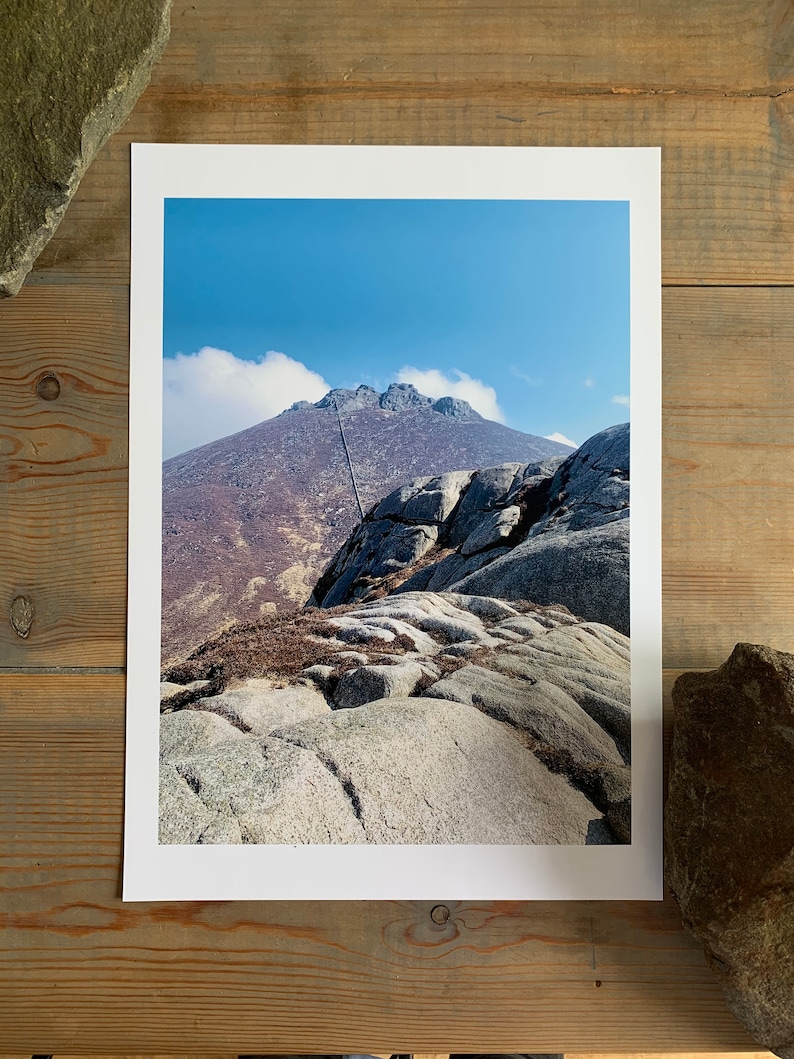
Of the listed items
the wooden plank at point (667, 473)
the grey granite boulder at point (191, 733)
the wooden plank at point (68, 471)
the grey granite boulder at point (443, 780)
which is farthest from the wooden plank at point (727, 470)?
the wooden plank at point (68, 471)

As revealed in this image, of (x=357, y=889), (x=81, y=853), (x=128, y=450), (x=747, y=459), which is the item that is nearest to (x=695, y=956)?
(x=357, y=889)

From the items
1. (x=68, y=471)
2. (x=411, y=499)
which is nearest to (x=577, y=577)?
(x=411, y=499)

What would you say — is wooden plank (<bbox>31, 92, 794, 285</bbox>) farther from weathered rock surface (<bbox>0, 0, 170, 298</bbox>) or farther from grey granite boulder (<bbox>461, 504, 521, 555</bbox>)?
grey granite boulder (<bbox>461, 504, 521, 555</bbox>)

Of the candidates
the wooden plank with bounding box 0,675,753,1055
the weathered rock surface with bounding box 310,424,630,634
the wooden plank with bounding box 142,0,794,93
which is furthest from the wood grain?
the wooden plank with bounding box 0,675,753,1055

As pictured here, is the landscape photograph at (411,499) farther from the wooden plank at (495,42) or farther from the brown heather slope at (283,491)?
the wooden plank at (495,42)

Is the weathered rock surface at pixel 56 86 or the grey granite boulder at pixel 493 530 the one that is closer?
the weathered rock surface at pixel 56 86

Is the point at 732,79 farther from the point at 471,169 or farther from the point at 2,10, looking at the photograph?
the point at 2,10
